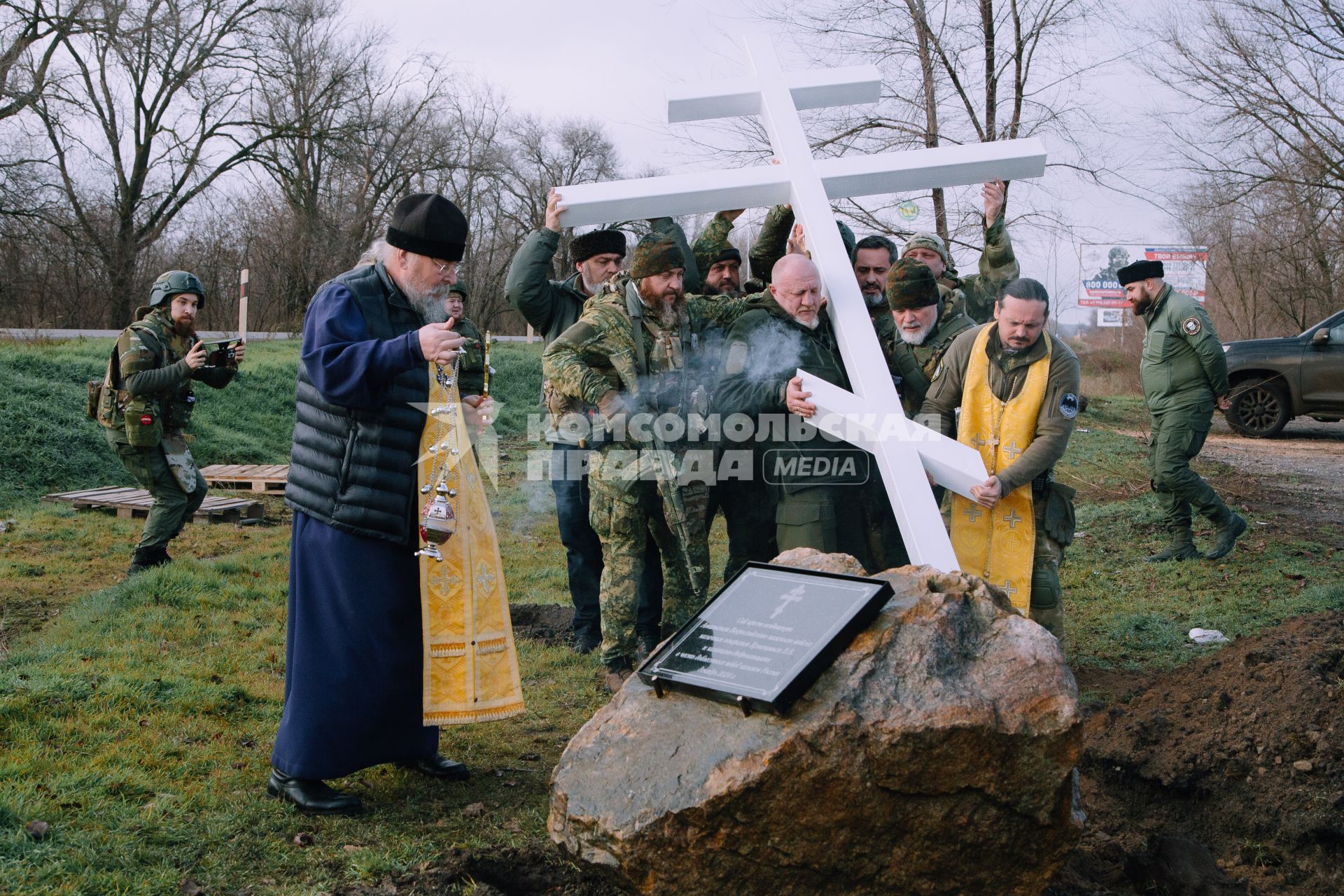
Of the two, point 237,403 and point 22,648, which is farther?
point 237,403

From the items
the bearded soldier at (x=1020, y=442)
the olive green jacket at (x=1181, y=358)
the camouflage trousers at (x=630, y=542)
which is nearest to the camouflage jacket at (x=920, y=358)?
the bearded soldier at (x=1020, y=442)

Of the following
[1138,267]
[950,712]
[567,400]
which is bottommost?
[950,712]

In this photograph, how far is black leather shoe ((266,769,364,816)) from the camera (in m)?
3.43

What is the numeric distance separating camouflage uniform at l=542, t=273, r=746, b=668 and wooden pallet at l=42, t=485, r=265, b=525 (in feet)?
18.9

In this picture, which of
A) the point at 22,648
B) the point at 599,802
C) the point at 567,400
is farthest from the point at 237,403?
the point at 599,802

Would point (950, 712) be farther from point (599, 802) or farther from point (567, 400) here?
point (567, 400)

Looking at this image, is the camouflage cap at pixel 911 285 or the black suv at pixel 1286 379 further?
the black suv at pixel 1286 379

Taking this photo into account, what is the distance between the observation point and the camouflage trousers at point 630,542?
4.68 m

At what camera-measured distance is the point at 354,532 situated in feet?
11.3

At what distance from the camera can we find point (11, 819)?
311 cm

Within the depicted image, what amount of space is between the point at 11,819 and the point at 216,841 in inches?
23.5

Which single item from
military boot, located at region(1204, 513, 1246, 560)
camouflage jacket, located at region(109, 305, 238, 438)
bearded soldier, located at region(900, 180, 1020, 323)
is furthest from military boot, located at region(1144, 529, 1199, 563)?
camouflage jacket, located at region(109, 305, 238, 438)

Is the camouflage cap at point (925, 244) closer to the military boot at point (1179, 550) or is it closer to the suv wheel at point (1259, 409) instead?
the military boot at point (1179, 550)

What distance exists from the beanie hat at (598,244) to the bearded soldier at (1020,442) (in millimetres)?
Result: 1968
